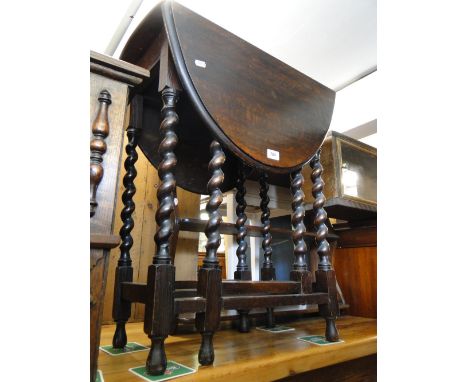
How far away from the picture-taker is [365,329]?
1.50 m

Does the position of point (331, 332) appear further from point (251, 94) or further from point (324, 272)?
point (251, 94)

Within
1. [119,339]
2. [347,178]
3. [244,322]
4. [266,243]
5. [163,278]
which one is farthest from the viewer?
[347,178]

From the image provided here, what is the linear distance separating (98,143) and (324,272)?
0.89m

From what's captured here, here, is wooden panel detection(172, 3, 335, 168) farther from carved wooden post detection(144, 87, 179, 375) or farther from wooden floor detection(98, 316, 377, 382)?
wooden floor detection(98, 316, 377, 382)

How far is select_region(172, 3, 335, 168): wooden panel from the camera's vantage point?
95 centimetres

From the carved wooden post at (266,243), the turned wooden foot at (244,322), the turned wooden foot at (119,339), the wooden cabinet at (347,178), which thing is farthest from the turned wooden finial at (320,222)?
the turned wooden foot at (119,339)

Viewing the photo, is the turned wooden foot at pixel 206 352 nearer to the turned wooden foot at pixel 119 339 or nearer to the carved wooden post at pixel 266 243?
the turned wooden foot at pixel 119 339

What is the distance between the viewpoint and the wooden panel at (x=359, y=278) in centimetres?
193

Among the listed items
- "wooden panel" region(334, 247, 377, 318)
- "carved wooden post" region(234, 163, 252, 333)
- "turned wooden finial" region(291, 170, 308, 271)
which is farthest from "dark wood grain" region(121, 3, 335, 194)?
"wooden panel" region(334, 247, 377, 318)

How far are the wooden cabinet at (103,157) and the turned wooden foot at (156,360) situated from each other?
0.47ft

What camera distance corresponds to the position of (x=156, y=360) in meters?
0.79

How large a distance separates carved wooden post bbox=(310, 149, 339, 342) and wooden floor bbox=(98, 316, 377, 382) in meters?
0.08

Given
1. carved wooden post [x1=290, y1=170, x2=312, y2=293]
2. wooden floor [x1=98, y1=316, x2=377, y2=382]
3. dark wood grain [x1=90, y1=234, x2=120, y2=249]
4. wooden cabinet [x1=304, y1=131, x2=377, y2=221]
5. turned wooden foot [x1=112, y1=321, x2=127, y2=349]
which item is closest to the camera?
dark wood grain [x1=90, y1=234, x2=120, y2=249]

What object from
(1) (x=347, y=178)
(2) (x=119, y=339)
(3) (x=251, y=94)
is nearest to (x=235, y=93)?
(3) (x=251, y=94)
